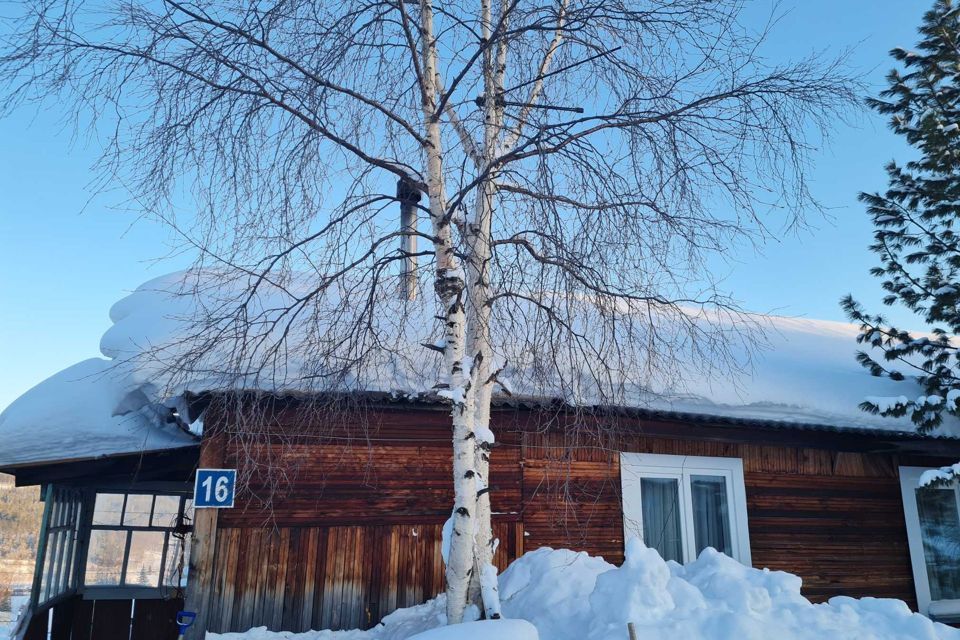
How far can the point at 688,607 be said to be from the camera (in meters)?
4.92

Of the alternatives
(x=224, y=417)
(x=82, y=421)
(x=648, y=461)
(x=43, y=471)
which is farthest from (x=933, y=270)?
(x=43, y=471)

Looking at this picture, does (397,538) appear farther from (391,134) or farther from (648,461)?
(391,134)

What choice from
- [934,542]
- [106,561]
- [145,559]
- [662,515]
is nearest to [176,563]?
[145,559]

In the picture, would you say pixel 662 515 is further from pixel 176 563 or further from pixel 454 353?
pixel 176 563

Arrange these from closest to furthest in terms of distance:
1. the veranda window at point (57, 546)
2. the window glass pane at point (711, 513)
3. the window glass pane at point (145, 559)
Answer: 1. the window glass pane at point (711, 513)
2. the veranda window at point (57, 546)
3. the window glass pane at point (145, 559)

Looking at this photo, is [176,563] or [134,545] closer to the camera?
[134,545]

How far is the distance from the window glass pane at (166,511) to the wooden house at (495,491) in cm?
259

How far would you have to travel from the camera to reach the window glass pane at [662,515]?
26.8 feet

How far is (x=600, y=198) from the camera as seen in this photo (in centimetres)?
482

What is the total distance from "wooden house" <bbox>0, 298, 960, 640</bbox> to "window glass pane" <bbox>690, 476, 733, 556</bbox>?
22mm

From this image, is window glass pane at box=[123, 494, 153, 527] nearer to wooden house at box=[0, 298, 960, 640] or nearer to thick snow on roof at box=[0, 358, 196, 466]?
wooden house at box=[0, 298, 960, 640]

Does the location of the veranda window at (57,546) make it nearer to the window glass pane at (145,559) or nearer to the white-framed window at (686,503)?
the window glass pane at (145,559)

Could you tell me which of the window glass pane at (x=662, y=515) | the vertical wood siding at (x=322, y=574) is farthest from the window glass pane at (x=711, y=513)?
the vertical wood siding at (x=322, y=574)

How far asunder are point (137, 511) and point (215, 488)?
8.32 meters
